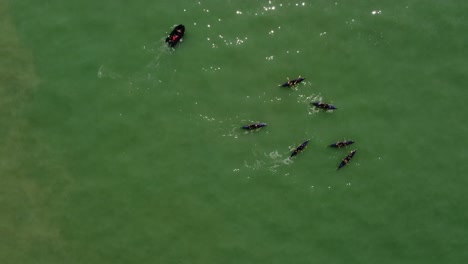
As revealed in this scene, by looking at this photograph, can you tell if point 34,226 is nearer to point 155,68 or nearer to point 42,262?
point 42,262

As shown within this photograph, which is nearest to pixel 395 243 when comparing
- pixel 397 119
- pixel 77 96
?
Result: pixel 397 119

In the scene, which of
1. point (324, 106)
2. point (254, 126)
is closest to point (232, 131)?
point (254, 126)

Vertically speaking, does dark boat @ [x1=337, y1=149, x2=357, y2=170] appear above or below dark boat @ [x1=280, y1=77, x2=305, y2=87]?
below

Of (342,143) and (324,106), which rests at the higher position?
(324,106)

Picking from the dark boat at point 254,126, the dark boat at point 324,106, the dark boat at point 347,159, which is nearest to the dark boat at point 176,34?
the dark boat at point 254,126

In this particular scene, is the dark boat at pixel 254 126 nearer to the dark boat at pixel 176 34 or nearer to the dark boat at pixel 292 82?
the dark boat at pixel 292 82

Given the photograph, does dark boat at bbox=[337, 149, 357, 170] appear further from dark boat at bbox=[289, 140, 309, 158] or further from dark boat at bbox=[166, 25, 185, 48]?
dark boat at bbox=[166, 25, 185, 48]

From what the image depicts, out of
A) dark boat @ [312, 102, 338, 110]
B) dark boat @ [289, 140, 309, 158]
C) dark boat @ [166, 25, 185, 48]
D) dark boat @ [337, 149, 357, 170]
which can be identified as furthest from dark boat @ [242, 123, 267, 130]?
dark boat @ [166, 25, 185, 48]

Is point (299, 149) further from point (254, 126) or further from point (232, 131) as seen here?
point (232, 131)

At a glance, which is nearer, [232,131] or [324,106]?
[324,106]
